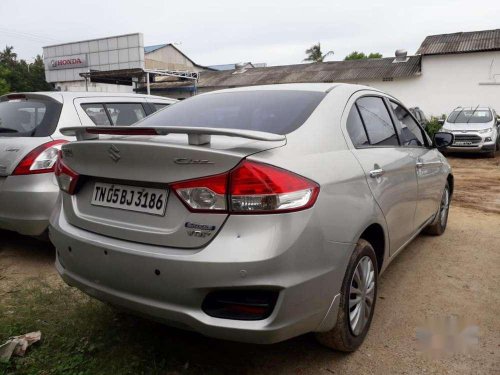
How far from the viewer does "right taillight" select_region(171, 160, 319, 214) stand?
6.14ft

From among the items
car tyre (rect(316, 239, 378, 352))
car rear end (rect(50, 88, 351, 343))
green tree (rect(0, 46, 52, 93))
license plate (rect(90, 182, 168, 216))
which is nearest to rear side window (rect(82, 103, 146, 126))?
license plate (rect(90, 182, 168, 216))

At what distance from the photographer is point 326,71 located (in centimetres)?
2850

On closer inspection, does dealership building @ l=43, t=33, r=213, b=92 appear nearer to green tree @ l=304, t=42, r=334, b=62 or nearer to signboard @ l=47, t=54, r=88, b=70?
signboard @ l=47, t=54, r=88, b=70

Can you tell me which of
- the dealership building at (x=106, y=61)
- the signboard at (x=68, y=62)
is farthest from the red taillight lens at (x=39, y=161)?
the signboard at (x=68, y=62)

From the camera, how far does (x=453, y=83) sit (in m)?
22.9

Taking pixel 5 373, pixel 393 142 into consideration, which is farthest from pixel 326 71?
pixel 5 373

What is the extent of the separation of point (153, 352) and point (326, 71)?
28.0 m

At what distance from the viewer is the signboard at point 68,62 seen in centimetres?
3175

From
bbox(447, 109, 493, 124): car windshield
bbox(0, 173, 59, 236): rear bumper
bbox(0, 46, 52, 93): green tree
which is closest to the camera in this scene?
bbox(0, 173, 59, 236): rear bumper

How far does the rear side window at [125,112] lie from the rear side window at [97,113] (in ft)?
0.25

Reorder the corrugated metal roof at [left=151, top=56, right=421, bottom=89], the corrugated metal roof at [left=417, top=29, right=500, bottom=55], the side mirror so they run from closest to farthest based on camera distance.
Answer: the side mirror
the corrugated metal roof at [left=417, top=29, right=500, bottom=55]
the corrugated metal roof at [left=151, top=56, right=421, bottom=89]

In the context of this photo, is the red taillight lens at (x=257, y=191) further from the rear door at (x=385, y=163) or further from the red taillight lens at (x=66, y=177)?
the red taillight lens at (x=66, y=177)

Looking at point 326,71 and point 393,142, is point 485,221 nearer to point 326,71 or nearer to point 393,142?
point 393,142

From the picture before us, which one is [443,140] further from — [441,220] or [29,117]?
[29,117]
